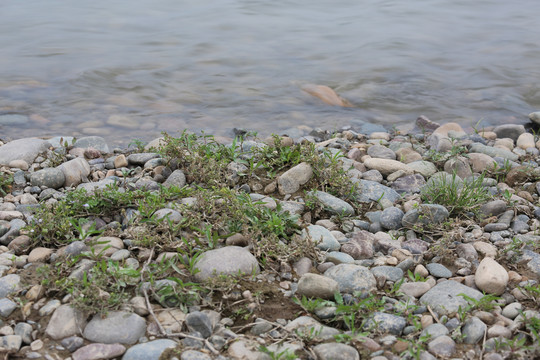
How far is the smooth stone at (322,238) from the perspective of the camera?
10.1 feet

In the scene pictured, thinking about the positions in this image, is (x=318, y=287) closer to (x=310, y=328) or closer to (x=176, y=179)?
(x=310, y=328)

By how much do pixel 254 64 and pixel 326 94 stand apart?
65.7 inches

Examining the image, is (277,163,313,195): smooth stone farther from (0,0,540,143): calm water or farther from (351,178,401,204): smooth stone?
(0,0,540,143): calm water

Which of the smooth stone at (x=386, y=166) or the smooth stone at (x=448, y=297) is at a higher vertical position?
the smooth stone at (x=386, y=166)

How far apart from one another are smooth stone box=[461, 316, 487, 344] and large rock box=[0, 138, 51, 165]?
3.34 meters

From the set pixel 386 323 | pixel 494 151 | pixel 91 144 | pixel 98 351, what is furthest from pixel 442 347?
pixel 91 144

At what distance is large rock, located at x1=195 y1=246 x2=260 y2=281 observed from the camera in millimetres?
2764

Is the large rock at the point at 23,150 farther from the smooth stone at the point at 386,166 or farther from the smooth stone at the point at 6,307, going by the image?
the smooth stone at the point at 386,166

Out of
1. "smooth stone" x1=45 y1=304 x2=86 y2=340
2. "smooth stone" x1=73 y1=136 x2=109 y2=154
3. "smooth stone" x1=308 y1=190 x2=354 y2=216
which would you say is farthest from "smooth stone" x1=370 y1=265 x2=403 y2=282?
"smooth stone" x1=73 y1=136 x2=109 y2=154

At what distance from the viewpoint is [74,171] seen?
3.93 m

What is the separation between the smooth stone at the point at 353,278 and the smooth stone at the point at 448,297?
0.87 ft

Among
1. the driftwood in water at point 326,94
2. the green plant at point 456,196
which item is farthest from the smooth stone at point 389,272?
the driftwood in water at point 326,94

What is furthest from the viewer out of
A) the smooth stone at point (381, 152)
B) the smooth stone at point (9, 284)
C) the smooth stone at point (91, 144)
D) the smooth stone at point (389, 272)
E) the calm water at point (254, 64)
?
the calm water at point (254, 64)

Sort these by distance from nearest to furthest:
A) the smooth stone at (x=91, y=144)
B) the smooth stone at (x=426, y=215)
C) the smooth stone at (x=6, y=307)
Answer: the smooth stone at (x=6, y=307) → the smooth stone at (x=426, y=215) → the smooth stone at (x=91, y=144)
